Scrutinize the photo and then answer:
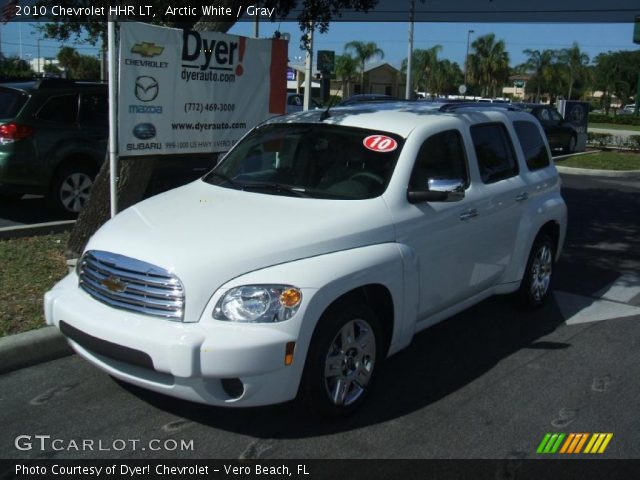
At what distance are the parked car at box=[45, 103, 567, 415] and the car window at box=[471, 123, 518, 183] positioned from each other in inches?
0.7

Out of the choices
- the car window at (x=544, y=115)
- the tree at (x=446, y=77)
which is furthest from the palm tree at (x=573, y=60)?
the car window at (x=544, y=115)

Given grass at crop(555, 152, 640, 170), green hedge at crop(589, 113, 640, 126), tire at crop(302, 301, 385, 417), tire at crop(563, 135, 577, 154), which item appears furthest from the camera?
green hedge at crop(589, 113, 640, 126)

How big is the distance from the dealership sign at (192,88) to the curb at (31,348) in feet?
6.65

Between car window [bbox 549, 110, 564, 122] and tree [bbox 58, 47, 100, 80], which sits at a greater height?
tree [bbox 58, 47, 100, 80]

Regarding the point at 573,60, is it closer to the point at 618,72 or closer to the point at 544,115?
the point at 618,72

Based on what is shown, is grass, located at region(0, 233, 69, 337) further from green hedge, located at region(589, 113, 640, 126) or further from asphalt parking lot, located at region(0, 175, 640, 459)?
green hedge, located at region(589, 113, 640, 126)

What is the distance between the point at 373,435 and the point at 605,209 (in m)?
9.41

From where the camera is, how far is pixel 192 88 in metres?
6.82

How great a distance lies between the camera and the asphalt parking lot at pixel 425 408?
365cm

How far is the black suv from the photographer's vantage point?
27.2ft

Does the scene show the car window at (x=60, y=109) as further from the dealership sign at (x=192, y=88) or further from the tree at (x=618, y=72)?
the tree at (x=618, y=72)

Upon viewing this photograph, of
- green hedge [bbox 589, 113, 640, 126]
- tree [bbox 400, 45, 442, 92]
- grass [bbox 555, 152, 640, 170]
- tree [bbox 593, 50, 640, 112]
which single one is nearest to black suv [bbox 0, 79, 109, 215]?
grass [bbox 555, 152, 640, 170]

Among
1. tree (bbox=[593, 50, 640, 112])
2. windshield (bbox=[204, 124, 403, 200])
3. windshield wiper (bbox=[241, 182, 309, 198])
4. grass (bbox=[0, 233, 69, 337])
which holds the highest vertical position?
tree (bbox=[593, 50, 640, 112])
